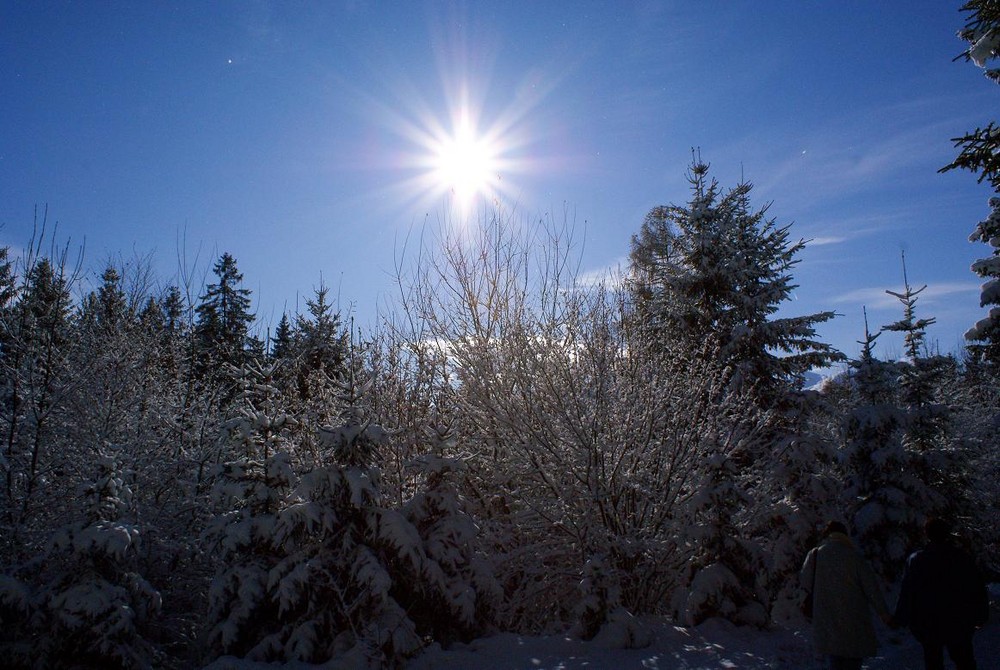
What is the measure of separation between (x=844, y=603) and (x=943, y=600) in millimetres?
1071

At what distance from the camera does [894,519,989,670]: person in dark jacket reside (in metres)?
5.01

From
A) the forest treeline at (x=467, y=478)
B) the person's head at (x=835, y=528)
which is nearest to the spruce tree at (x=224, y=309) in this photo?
the forest treeline at (x=467, y=478)

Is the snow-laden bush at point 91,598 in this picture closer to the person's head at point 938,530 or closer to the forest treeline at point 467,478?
the forest treeline at point 467,478

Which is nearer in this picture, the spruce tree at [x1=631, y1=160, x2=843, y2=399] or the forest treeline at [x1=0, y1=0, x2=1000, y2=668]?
the forest treeline at [x1=0, y1=0, x2=1000, y2=668]

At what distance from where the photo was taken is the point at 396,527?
6.45 m

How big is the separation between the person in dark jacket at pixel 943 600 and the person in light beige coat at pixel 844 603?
1.82ft

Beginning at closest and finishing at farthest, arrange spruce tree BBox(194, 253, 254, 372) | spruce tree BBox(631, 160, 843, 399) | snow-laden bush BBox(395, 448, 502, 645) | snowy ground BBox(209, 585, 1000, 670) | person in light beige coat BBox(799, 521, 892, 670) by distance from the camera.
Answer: person in light beige coat BBox(799, 521, 892, 670), snowy ground BBox(209, 585, 1000, 670), snow-laden bush BBox(395, 448, 502, 645), spruce tree BBox(631, 160, 843, 399), spruce tree BBox(194, 253, 254, 372)

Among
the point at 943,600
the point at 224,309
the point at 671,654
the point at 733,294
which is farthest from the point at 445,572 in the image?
the point at 224,309

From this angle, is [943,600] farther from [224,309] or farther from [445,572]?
[224,309]

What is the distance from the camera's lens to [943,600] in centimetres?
504

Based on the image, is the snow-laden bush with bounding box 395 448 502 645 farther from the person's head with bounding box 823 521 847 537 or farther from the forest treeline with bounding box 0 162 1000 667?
the person's head with bounding box 823 521 847 537

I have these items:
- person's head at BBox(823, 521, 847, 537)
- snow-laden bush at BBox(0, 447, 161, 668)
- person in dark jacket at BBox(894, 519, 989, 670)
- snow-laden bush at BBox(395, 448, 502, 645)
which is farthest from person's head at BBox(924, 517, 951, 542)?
snow-laden bush at BBox(0, 447, 161, 668)

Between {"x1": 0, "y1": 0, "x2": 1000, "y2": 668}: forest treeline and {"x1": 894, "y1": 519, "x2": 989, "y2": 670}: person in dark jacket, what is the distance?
9.40 ft

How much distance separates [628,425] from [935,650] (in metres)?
4.65
